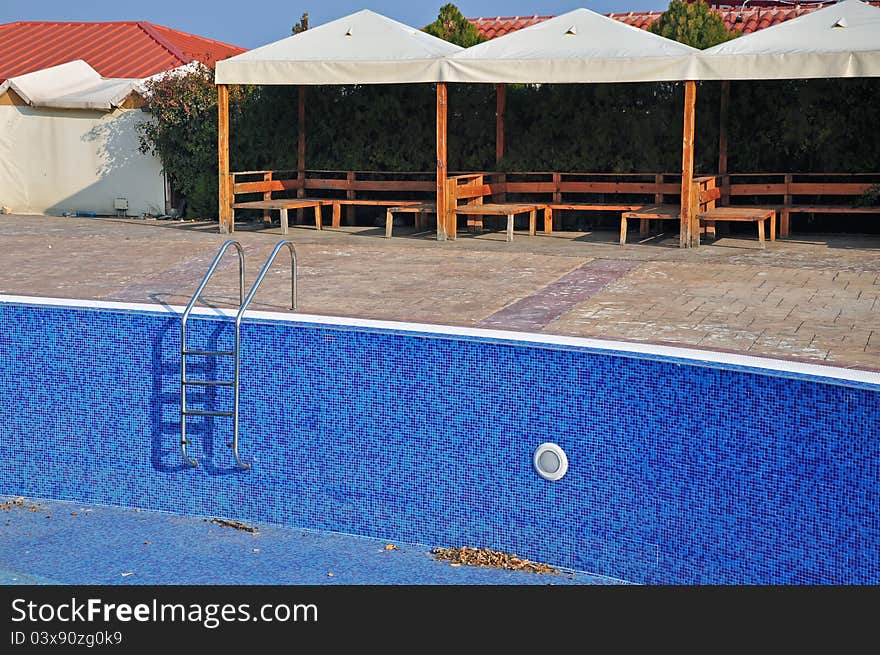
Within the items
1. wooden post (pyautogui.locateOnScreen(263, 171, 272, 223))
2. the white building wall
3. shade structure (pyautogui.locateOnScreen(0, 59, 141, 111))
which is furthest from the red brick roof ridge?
wooden post (pyautogui.locateOnScreen(263, 171, 272, 223))

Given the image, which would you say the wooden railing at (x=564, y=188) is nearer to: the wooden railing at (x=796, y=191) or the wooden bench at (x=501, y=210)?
the wooden railing at (x=796, y=191)

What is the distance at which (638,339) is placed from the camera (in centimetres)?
891

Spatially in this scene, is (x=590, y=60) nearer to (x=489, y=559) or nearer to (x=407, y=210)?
(x=407, y=210)

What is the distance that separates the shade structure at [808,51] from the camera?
12.9 m

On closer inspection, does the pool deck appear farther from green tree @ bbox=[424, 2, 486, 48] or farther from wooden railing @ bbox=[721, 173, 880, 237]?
green tree @ bbox=[424, 2, 486, 48]

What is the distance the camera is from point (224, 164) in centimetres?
1620

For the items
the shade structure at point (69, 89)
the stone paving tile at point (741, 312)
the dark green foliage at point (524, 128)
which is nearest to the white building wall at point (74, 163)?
the shade structure at point (69, 89)

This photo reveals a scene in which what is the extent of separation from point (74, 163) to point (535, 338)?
13652 mm

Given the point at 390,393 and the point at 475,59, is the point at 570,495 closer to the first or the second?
the point at 390,393

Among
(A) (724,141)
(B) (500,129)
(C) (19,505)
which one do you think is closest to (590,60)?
(A) (724,141)

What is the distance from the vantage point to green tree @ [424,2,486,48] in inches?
724

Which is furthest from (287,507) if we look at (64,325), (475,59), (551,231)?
(551,231)

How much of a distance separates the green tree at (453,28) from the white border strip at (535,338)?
10434 mm
